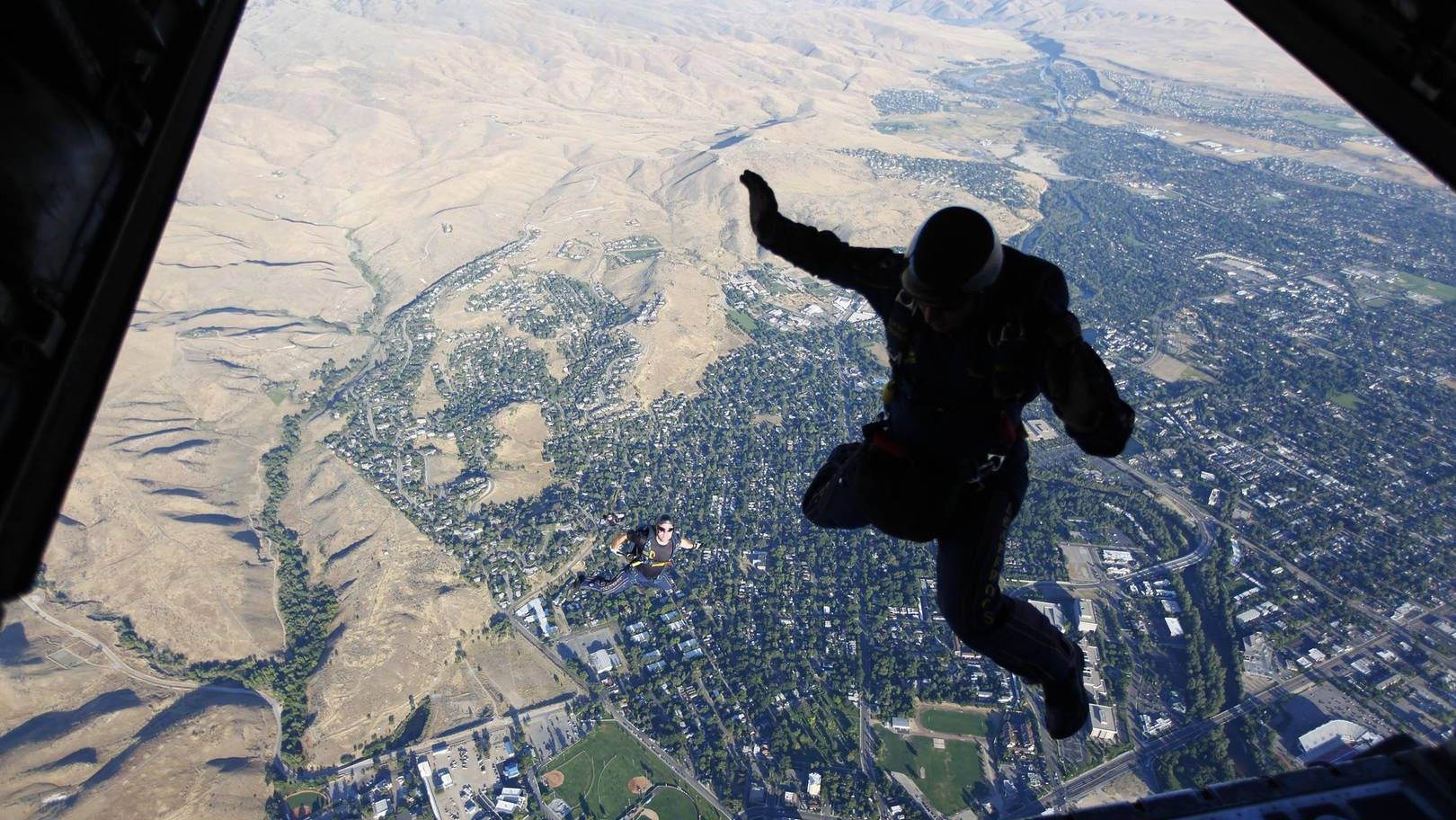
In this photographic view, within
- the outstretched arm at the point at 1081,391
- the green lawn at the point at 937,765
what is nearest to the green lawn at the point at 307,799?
the green lawn at the point at 937,765

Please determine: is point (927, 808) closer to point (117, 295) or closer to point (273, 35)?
point (117, 295)

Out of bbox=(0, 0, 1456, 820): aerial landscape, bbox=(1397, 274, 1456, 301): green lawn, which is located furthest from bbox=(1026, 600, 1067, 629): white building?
bbox=(1397, 274, 1456, 301): green lawn

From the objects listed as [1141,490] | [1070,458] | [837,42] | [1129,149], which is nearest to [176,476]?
[1070,458]

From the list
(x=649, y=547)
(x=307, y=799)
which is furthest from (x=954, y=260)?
(x=307, y=799)

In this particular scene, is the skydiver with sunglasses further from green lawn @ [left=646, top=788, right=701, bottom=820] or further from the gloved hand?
green lawn @ [left=646, top=788, right=701, bottom=820]

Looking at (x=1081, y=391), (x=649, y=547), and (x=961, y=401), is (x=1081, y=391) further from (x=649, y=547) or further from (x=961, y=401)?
(x=649, y=547)
